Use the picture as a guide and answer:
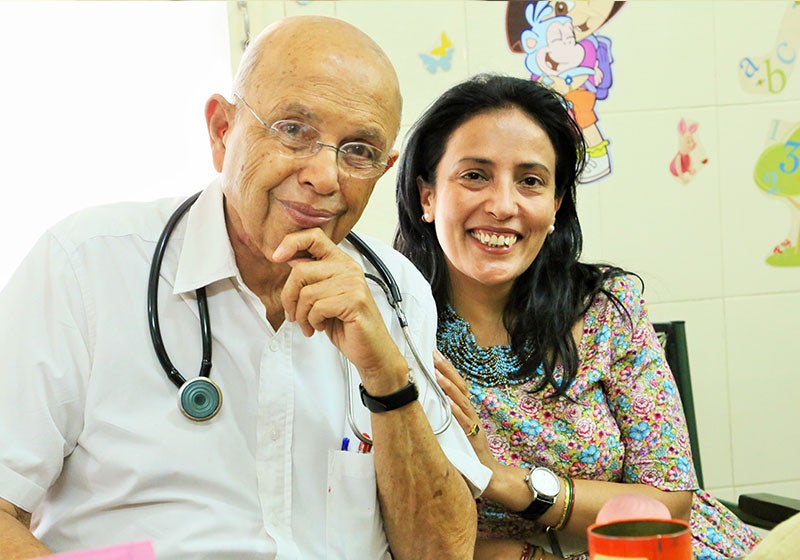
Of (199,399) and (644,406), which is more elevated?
(199,399)

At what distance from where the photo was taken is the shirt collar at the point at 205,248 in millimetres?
1373

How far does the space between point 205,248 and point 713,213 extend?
74.2 inches

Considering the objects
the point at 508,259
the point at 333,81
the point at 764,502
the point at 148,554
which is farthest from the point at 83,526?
the point at 764,502

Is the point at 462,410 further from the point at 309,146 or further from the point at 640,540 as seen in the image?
the point at 640,540

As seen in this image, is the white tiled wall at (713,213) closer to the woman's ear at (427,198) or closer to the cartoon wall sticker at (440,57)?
the cartoon wall sticker at (440,57)

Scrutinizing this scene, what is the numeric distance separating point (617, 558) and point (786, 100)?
2364 mm

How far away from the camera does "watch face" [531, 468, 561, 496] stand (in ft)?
5.84

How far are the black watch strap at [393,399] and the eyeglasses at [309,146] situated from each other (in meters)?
0.32

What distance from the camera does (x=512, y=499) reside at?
1753 millimetres

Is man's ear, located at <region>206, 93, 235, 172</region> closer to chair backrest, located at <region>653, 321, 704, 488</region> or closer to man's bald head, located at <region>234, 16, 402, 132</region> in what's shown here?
man's bald head, located at <region>234, 16, 402, 132</region>

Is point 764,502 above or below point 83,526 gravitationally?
below

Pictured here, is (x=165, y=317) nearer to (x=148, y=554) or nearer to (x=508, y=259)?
(x=148, y=554)

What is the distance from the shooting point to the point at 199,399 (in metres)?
1.32

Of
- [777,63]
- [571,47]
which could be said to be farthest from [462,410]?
[777,63]
